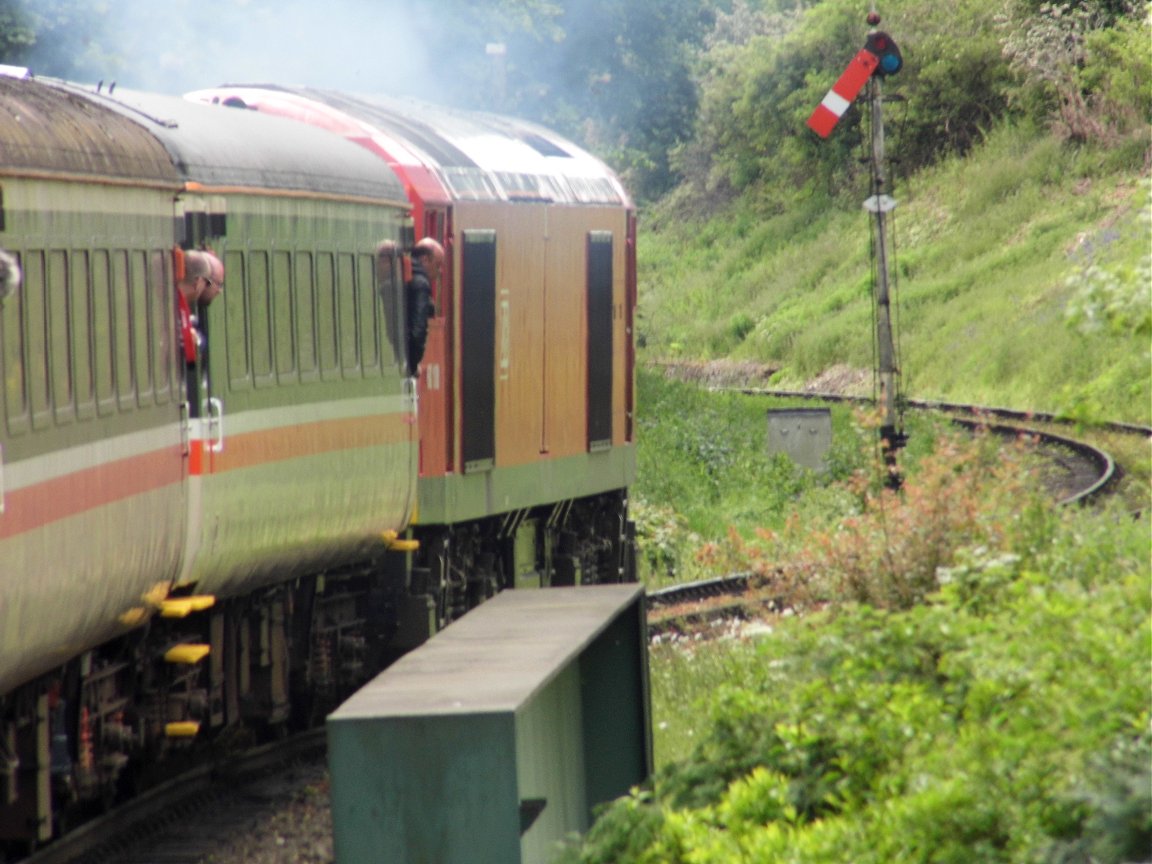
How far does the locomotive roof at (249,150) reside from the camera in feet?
30.9

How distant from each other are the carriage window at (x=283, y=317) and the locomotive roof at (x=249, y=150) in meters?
0.39

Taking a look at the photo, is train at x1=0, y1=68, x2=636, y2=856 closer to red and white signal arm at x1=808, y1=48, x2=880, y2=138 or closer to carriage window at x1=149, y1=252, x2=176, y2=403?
carriage window at x1=149, y1=252, x2=176, y2=403

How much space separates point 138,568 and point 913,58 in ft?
130

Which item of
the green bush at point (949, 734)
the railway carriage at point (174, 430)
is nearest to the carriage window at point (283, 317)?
the railway carriage at point (174, 430)

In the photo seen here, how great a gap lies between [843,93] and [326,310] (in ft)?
26.9

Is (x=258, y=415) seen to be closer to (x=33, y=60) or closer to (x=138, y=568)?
(x=138, y=568)

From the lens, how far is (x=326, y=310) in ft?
36.3

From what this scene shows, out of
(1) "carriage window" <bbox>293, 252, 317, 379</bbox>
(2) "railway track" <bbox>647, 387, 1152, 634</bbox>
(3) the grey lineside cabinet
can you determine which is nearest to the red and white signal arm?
(2) "railway track" <bbox>647, 387, 1152, 634</bbox>

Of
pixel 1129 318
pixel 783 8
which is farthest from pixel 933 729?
pixel 783 8

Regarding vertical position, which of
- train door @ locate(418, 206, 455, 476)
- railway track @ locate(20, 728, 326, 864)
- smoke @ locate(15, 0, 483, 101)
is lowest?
railway track @ locate(20, 728, 326, 864)

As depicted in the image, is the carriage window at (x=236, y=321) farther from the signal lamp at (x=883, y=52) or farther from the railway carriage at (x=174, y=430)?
the signal lamp at (x=883, y=52)

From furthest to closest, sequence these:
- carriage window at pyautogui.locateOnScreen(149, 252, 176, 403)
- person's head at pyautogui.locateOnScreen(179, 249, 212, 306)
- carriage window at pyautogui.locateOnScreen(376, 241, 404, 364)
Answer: carriage window at pyautogui.locateOnScreen(376, 241, 404, 364) → person's head at pyautogui.locateOnScreen(179, 249, 212, 306) → carriage window at pyautogui.locateOnScreen(149, 252, 176, 403)

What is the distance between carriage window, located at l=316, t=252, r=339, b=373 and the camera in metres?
11.0

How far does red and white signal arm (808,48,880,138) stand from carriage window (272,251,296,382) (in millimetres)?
7821
